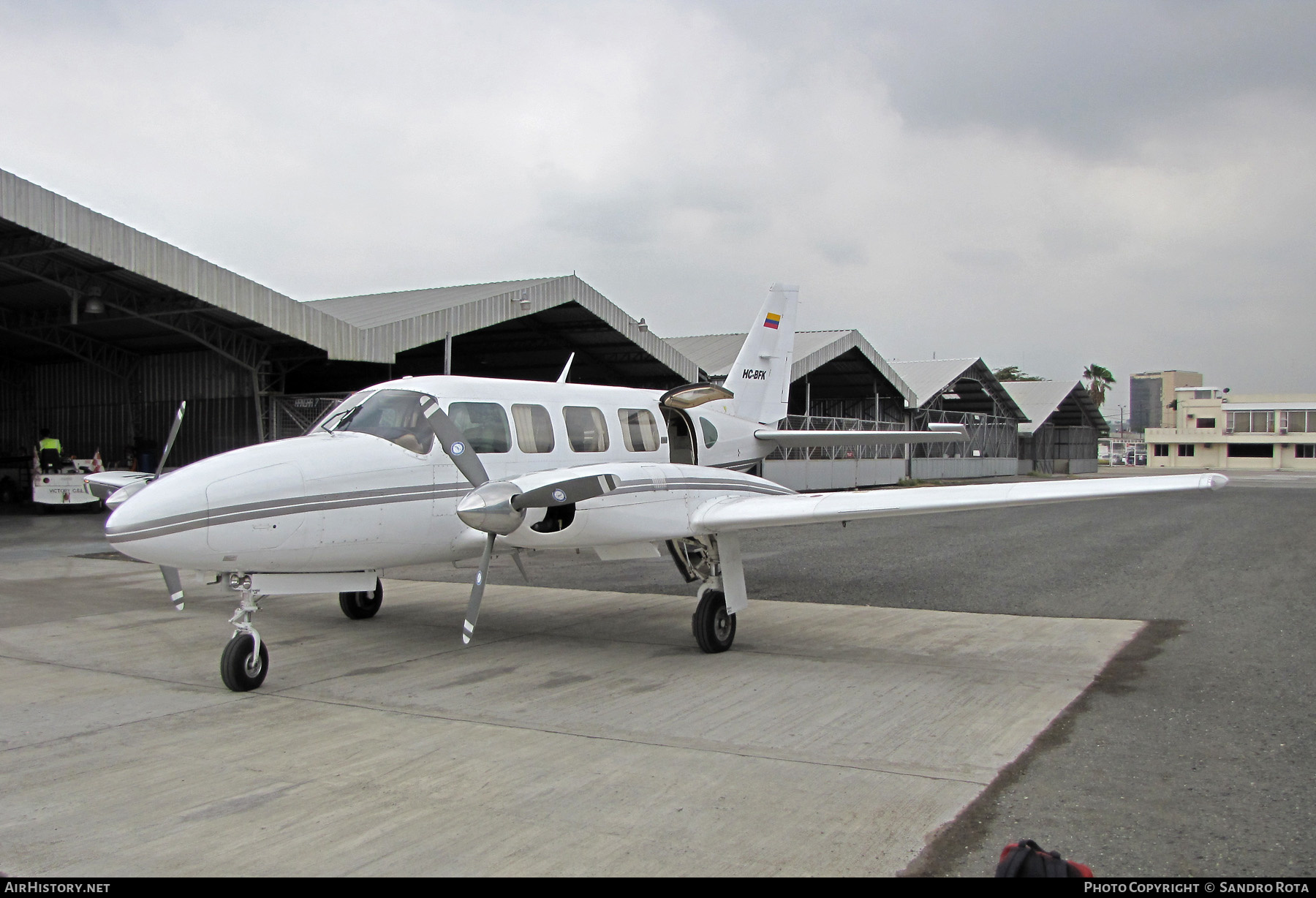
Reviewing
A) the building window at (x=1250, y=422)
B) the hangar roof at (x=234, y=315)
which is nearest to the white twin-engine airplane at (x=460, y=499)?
the hangar roof at (x=234, y=315)

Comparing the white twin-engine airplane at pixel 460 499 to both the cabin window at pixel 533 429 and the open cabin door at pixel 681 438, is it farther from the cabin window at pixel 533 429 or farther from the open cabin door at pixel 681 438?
the open cabin door at pixel 681 438

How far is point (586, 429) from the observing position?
9.97 meters

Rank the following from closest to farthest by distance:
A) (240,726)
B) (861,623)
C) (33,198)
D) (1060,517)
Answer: (240,726) < (861,623) < (33,198) < (1060,517)

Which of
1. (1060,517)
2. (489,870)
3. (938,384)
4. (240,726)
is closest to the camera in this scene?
(489,870)

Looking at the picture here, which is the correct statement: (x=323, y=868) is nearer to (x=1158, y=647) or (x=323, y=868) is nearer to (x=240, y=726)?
(x=240, y=726)

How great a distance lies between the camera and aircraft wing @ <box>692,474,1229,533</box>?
798cm

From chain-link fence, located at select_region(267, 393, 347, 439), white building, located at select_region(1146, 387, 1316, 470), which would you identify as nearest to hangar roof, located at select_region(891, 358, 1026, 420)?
chain-link fence, located at select_region(267, 393, 347, 439)

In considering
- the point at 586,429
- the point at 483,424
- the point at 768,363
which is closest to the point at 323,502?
the point at 483,424

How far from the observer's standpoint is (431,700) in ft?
23.4

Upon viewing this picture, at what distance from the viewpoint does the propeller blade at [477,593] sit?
7.48 meters

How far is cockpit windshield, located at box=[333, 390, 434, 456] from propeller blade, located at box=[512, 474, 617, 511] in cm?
141

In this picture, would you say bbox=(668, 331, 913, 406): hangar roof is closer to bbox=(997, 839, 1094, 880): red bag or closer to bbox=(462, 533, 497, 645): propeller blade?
bbox=(462, 533, 497, 645): propeller blade

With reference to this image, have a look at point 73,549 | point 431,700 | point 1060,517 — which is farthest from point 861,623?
point 1060,517

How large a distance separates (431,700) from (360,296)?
94.9 feet
